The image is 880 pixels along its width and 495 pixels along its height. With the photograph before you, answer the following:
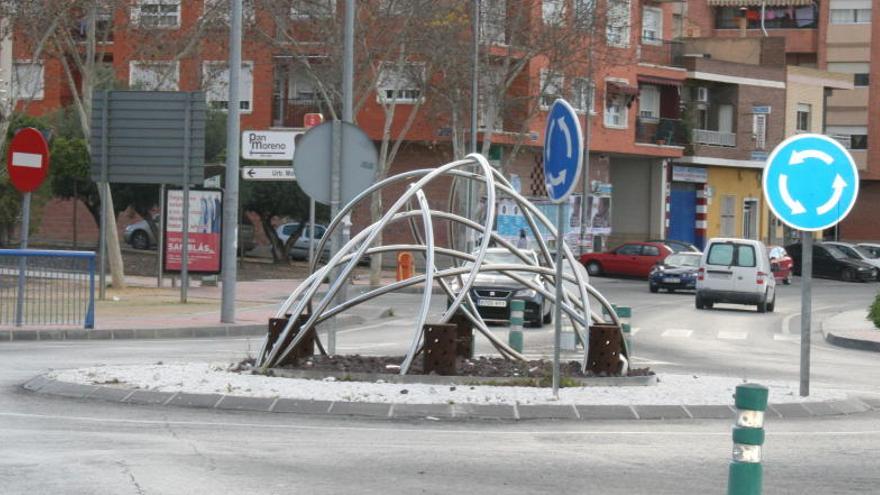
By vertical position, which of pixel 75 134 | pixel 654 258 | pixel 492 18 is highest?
pixel 492 18

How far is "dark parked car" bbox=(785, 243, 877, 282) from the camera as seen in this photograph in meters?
66.8

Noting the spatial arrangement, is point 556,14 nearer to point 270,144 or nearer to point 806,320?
point 270,144

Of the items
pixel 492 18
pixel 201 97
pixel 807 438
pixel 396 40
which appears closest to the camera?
pixel 807 438

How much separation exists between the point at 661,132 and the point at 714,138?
3.55m

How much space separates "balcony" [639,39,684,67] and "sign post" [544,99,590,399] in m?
55.2

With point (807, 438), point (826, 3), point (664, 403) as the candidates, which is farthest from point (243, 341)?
point (826, 3)

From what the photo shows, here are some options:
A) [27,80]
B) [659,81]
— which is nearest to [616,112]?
[659,81]

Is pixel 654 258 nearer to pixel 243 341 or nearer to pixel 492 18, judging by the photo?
pixel 492 18

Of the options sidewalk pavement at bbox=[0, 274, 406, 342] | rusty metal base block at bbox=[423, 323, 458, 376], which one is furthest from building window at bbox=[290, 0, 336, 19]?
rusty metal base block at bbox=[423, 323, 458, 376]

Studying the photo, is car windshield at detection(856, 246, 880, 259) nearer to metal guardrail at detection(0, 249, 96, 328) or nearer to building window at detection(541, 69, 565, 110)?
building window at detection(541, 69, 565, 110)

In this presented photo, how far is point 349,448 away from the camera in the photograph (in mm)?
10836

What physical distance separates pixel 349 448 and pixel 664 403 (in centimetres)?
379

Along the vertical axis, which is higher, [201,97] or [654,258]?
[201,97]

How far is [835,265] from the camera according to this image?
6781 cm
